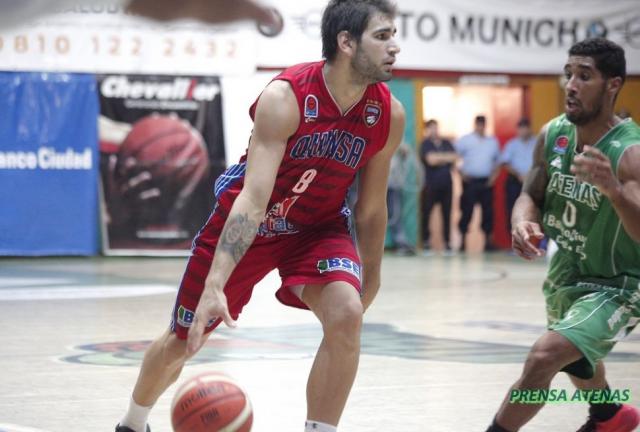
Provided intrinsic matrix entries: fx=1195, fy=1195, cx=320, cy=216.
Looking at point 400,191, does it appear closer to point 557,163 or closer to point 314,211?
point 557,163

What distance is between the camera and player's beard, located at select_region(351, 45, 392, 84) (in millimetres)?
5418

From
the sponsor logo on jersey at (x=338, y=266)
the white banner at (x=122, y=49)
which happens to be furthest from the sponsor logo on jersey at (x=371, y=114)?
the white banner at (x=122, y=49)

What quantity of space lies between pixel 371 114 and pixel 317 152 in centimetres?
33

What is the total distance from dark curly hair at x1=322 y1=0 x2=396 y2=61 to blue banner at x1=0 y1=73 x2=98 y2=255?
15076mm

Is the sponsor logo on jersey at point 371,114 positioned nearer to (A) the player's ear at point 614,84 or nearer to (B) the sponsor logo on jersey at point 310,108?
(B) the sponsor logo on jersey at point 310,108

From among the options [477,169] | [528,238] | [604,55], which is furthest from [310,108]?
[477,169]

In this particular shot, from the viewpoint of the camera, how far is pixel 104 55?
1991 cm

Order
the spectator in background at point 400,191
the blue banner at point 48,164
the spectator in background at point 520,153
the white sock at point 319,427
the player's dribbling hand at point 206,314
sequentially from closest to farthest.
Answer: the player's dribbling hand at point 206,314
the white sock at point 319,427
the blue banner at point 48,164
the spectator in background at point 400,191
the spectator in background at point 520,153

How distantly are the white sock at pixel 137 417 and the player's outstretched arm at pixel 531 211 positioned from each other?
1962 mm

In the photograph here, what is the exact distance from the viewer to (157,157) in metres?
20.6

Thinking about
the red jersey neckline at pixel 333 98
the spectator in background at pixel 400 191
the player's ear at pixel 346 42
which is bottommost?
the spectator in background at pixel 400 191

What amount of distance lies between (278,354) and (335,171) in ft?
12.6

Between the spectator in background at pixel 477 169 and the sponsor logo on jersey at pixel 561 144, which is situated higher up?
the sponsor logo on jersey at pixel 561 144

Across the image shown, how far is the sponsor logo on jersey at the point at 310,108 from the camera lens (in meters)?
5.47
